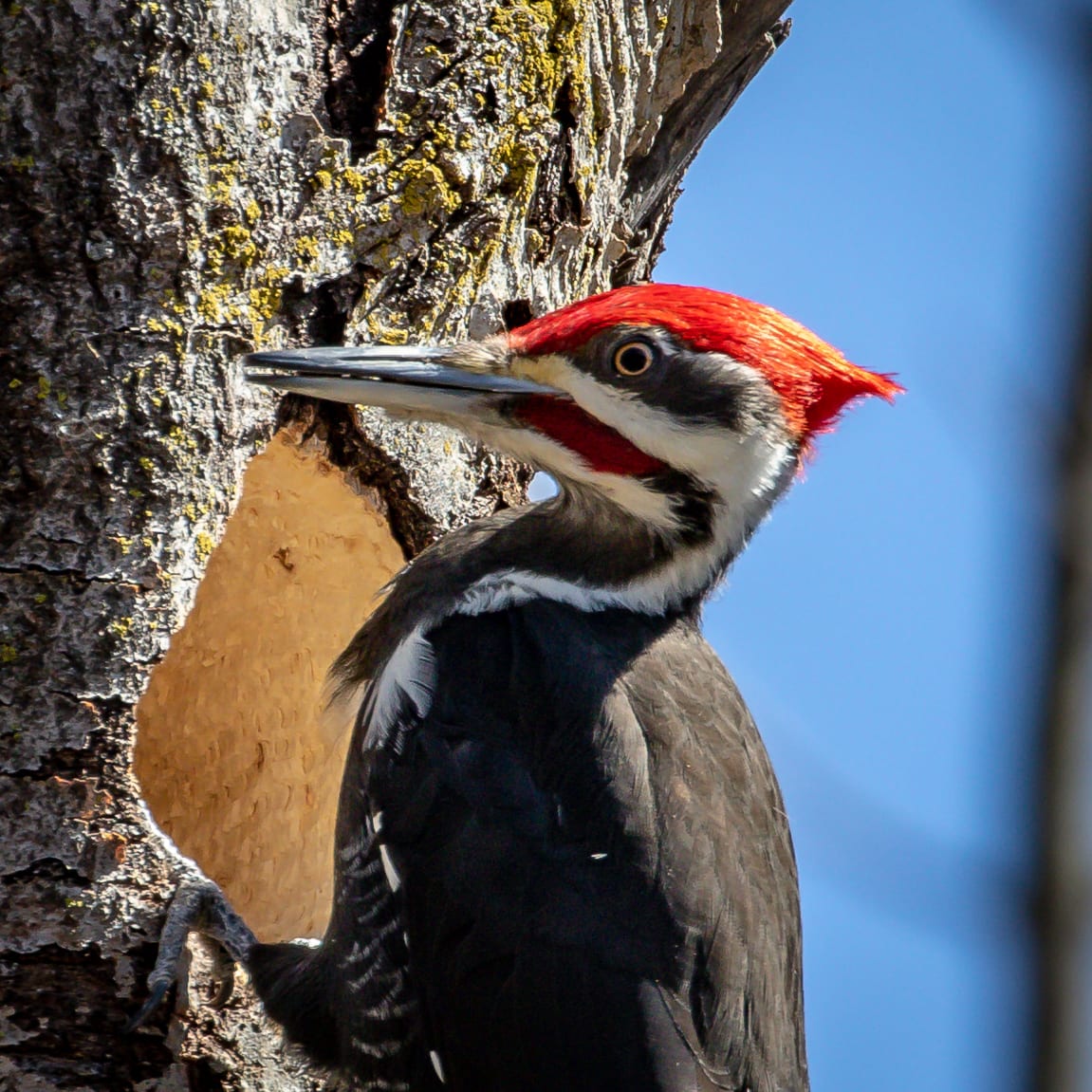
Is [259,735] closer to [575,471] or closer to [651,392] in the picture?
[575,471]

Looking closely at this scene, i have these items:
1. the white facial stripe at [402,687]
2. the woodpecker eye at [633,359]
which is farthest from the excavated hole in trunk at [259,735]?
the woodpecker eye at [633,359]

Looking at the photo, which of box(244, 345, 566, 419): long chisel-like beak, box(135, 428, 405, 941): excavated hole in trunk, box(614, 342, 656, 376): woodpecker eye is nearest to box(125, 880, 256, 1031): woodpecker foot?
box(135, 428, 405, 941): excavated hole in trunk

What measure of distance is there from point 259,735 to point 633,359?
4.01 ft

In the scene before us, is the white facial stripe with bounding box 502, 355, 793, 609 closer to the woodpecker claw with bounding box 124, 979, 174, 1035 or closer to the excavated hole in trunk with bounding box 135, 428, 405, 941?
the excavated hole in trunk with bounding box 135, 428, 405, 941

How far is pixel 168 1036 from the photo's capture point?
2.60 metres

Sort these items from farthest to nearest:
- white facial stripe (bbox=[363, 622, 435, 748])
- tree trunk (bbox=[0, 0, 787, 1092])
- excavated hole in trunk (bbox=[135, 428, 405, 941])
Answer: excavated hole in trunk (bbox=[135, 428, 405, 941]) < white facial stripe (bbox=[363, 622, 435, 748]) < tree trunk (bbox=[0, 0, 787, 1092])

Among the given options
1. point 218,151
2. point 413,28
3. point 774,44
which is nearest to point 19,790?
point 218,151

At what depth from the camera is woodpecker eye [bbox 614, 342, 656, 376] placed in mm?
2754

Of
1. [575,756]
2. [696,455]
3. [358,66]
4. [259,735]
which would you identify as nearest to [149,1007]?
[575,756]

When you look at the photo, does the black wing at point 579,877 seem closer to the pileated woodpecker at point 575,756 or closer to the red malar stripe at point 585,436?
the pileated woodpecker at point 575,756

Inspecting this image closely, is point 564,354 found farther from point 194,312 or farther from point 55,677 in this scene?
point 55,677

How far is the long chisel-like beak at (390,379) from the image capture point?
2590 mm

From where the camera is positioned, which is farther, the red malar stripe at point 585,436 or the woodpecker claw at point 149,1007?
the red malar stripe at point 585,436

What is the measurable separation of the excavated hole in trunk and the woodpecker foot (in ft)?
1.90
